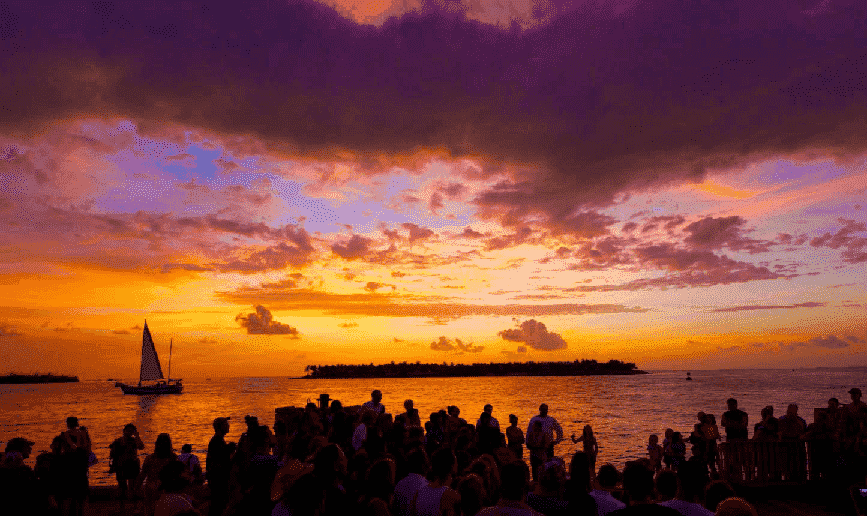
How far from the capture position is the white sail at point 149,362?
301 ft

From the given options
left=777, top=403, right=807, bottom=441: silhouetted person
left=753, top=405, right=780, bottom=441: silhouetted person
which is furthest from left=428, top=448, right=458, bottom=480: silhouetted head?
left=777, top=403, right=807, bottom=441: silhouetted person

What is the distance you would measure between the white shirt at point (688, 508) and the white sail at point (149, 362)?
99408 millimetres

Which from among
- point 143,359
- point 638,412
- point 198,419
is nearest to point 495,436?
point 638,412

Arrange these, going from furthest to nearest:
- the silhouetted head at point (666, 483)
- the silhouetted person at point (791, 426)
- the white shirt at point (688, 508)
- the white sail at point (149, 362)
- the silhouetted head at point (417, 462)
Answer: the white sail at point (149, 362) → the silhouetted person at point (791, 426) → the silhouetted head at point (417, 462) → the silhouetted head at point (666, 483) → the white shirt at point (688, 508)

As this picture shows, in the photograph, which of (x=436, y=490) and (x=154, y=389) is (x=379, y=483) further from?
(x=154, y=389)

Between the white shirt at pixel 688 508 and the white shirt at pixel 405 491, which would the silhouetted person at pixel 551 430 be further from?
the white shirt at pixel 688 508

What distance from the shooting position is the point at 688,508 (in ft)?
14.5

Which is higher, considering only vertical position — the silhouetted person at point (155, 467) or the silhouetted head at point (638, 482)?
the silhouetted head at point (638, 482)

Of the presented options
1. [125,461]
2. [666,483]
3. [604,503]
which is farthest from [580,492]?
[125,461]

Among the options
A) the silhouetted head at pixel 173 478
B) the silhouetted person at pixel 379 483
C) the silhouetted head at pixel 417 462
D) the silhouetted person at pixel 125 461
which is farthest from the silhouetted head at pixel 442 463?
the silhouetted person at pixel 125 461

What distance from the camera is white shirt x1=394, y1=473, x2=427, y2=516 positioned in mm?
5562

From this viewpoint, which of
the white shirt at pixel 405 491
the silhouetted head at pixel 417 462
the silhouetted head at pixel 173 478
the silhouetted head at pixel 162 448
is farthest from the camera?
the silhouetted head at pixel 162 448

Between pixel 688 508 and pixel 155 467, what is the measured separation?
7084 millimetres

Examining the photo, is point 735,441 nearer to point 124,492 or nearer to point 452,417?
point 452,417
